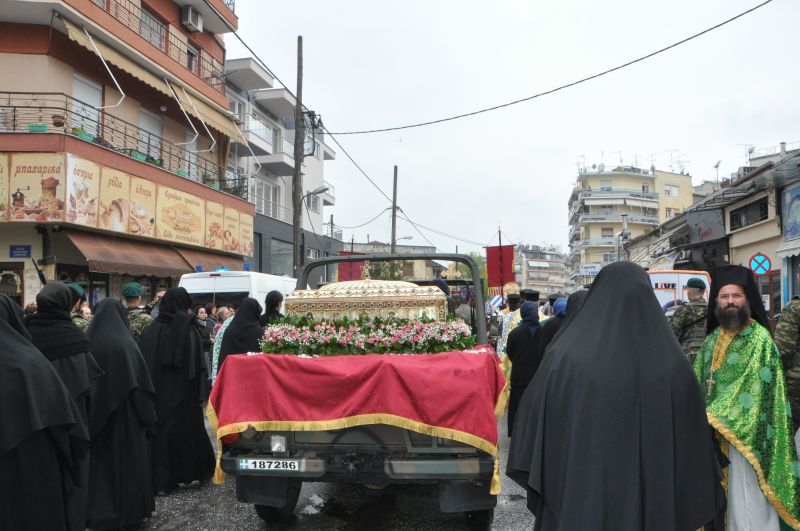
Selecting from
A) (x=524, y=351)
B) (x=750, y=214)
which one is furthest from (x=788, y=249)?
(x=524, y=351)

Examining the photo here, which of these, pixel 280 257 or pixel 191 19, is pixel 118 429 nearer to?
pixel 191 19

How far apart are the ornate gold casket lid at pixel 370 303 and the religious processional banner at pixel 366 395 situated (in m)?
0.88

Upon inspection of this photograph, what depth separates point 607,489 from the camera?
2.71m

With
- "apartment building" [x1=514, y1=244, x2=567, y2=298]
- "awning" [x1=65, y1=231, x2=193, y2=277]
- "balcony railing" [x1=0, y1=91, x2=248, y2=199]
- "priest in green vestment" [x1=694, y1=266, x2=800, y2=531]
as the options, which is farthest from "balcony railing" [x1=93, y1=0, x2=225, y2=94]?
"apartment building" [x1=514, y1=244, x2=567, y2=298]

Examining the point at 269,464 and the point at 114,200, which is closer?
the point at 269,464

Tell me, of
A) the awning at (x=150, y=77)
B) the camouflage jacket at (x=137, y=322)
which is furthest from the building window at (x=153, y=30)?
the camouflage jacket at (x=137, y=322)

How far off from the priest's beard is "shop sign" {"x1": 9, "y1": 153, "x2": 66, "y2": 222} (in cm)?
1561

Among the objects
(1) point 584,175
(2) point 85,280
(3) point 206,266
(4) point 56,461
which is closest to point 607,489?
(4) point 56,461

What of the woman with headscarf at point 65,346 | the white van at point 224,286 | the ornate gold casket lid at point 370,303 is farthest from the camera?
the white van at point 224,286

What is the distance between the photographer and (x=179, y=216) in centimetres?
2102

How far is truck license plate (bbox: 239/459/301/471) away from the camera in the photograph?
171 inches

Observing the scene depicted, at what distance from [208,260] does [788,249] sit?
64.1 feet

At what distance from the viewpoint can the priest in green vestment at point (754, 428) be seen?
3.53 metres

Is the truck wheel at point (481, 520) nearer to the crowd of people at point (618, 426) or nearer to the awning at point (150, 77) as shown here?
the crowd of people at point (618, 426)
